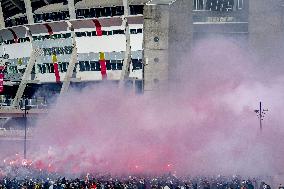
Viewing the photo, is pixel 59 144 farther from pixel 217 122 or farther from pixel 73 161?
pixel 217 122

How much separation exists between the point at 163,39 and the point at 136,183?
3151cm

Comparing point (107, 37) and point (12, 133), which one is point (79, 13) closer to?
point (107, 37)

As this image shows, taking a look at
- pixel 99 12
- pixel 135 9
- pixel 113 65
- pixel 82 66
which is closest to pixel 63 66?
pixel 82 66

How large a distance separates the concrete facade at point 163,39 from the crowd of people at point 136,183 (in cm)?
2677

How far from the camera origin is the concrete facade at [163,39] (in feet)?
209

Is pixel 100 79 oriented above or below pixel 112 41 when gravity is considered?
below

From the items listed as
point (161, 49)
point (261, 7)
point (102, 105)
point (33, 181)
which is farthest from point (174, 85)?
point (33, 181)

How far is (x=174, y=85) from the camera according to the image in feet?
203

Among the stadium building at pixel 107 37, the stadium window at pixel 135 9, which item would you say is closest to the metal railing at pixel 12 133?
the stadium building at pixel 107 37

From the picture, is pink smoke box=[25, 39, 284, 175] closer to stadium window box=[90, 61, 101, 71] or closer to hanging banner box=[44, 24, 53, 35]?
stadium window box=[90, 61, 101, 71]

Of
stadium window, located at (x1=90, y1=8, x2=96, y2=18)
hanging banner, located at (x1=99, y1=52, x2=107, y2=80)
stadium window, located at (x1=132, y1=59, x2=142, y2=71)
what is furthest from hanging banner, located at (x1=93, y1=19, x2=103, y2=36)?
stadium window, located at (x1=132, y1=59, x2=142, y2=71)

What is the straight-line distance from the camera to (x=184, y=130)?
45656mm

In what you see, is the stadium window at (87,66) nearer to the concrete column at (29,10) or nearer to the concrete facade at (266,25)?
the concrete column at (29,10)

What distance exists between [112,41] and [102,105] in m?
18.4
